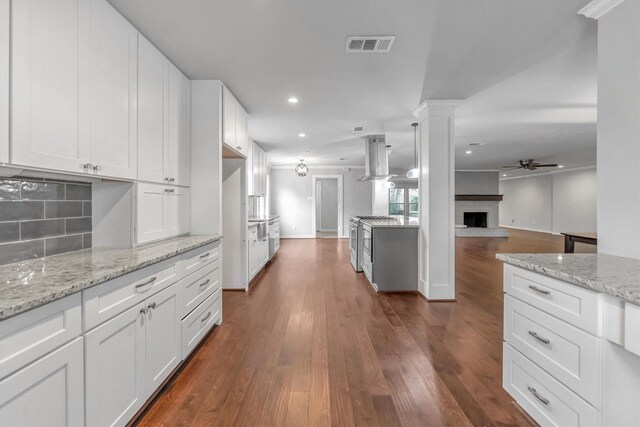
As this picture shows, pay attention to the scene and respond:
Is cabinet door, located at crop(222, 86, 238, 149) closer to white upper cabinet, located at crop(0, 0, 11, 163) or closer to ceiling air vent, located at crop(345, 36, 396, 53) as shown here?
ceiling air vent, located at crop(345, 36, 396, 53)

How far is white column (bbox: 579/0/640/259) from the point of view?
164 centimetres

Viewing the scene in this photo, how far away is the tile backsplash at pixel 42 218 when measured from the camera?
1572 mm

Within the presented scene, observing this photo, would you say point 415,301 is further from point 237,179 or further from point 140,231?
point 140,231

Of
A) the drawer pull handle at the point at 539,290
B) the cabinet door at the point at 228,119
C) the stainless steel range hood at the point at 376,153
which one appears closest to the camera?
the drawer pull handle at the point at 539,290

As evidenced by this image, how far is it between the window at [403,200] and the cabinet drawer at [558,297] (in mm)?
10556

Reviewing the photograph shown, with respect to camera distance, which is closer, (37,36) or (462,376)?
(37,36)

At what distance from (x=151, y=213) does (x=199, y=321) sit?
96 centimetres

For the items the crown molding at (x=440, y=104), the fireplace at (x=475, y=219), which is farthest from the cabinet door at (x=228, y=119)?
the fireplace at (x=475, y=219)

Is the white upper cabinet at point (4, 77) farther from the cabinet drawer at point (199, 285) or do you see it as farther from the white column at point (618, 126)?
the white column at point (618, 126)

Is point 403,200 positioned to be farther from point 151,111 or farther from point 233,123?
point 151,111

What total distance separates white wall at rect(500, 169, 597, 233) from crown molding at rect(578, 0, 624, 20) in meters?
11.1

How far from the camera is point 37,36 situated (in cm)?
138

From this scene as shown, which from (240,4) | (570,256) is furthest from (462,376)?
(240,4)

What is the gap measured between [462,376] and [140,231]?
2.57 meters
